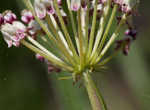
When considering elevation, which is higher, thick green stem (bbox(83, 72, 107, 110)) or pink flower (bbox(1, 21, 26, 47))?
pink flower (bbox(1, 21, 26, 47))

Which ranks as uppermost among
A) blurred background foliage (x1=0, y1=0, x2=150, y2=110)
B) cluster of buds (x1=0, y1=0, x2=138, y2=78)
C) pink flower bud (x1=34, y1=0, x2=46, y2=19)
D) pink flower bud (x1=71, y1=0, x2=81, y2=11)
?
pink flower bud (x1=34, y1=0, x2=46, y2=19)

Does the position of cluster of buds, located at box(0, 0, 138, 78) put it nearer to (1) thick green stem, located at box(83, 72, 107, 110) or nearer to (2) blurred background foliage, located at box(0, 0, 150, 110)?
(1) thick green stem, located at box(83, 72, 107, 110)

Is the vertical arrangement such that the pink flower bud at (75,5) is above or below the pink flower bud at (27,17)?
below

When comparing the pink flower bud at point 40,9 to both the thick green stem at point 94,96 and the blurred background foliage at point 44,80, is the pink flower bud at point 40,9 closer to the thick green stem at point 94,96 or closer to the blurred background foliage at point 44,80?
the thick green stem at point 94,96

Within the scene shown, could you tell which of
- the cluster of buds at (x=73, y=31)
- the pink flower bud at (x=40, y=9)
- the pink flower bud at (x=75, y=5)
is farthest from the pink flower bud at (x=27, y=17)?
the pink flower bud at (x=75, y=5)

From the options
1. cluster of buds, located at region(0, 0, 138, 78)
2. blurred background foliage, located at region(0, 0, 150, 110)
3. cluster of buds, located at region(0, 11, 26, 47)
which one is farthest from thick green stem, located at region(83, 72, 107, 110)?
blurred background foliage, located at region(0, 0, 150, 110)

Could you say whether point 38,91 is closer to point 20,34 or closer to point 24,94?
point 24,94

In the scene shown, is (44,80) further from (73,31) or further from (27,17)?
(73,31)

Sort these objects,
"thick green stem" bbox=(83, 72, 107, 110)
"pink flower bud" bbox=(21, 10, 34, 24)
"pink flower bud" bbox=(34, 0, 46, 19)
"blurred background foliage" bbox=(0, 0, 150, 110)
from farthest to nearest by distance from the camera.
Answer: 1. "blurred background foliage" bbox=(0, 0, 150, 110)
2. "pink flower bud" bbox=(21, 10, 34, 24)
3. "pink flower bud" bbox=(34, 0, 46, 19)
4. "thick green stem" bbox=(83, 72, 107, 110)

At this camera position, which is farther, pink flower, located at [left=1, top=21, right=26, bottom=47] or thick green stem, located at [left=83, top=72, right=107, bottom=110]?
pink flower, located at [left=1, top=21, right=26, bottom=47]

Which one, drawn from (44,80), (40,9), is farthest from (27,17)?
(44,80)

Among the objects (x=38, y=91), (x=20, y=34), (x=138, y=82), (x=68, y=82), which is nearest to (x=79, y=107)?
(x=68, y=82)
